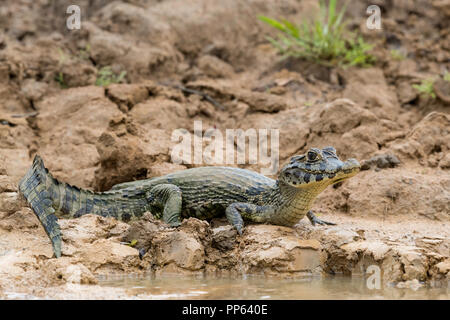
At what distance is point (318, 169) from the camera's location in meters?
5.82

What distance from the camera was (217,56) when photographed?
35.4 ft

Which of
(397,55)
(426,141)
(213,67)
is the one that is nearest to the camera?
(426,141)

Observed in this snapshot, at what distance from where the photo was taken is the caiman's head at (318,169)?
574 cm

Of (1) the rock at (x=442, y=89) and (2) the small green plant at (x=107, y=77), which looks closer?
(1) the rock at (x=442, y=89)

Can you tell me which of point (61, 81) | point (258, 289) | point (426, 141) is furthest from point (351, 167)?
point (61, 81)

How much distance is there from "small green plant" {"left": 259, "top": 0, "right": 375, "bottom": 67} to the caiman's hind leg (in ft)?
14.4

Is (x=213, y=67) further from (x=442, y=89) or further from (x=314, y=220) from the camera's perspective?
(x=314, y=220)

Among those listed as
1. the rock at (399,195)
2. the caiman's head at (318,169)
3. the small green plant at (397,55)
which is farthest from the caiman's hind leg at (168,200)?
the small green plant at (397,55)

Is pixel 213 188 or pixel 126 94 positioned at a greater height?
pixel 126 94

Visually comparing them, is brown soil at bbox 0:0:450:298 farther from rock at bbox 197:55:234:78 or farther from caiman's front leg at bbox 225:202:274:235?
caiman's front leg at bbox 225:202:274:235

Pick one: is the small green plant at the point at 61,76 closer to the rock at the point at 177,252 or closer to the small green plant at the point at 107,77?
the small green plant at the point at 107,77

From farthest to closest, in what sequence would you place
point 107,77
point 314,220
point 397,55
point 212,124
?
point 397,55, point 107,77, point 212,124, point 314,220

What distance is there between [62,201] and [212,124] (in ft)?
10.9
